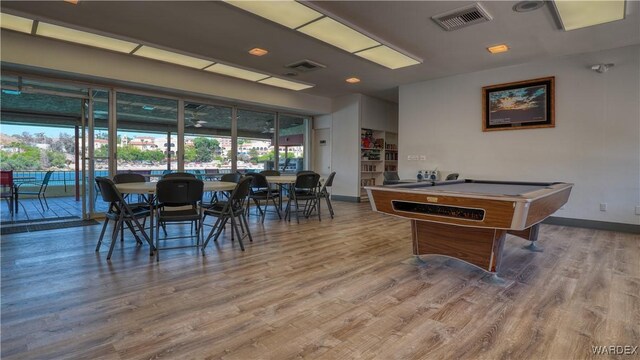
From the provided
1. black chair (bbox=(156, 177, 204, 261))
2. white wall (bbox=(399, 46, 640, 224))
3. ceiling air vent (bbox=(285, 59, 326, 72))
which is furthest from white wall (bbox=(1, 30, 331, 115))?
white wall (bbox=(399, 46, 640, 224))

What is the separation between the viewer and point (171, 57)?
5371 mm

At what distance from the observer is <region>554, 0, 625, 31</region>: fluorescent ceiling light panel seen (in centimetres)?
352

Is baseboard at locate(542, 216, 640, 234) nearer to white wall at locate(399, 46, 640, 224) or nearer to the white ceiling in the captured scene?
white wall at locate(399, 46, 640, 224)

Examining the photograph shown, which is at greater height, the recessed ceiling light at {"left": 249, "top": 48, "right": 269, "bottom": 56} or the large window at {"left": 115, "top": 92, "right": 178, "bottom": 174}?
the recessed ceiling light at {"left": 249, "top": 48, "right": 269, "bottom": 56}

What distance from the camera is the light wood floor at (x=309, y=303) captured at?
5.82 ft

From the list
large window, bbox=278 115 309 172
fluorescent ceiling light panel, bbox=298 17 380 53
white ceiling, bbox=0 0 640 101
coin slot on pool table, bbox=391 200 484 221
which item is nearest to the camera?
coin slot on pool table, bbox=391 200 484 221

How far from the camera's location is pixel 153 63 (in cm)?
566

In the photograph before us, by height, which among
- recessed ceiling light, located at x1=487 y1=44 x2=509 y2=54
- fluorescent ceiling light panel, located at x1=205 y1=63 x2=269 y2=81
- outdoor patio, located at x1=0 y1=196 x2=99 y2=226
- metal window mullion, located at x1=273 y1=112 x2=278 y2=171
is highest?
fluorescent ceiling light panel, located at x1=205 y1=63 x2=269 y2=81

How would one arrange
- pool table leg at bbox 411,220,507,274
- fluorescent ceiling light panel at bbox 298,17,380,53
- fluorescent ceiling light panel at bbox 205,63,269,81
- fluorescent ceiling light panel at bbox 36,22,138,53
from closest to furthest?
pool table leg at bbox 411,220,507,274 < fluorescent ceiling light panel at bbox 298,17,380,53 < fluorescent ceiling light panel at bbox 36,22,138,53 < fluorescent ceiling light panel at bbox 205,63,269,81

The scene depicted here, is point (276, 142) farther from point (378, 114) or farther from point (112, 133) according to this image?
point (112, 133)

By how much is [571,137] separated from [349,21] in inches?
168

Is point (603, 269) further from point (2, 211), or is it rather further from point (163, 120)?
point (2, 211)

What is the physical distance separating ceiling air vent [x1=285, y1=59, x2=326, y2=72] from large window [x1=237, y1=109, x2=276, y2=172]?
2366 mm

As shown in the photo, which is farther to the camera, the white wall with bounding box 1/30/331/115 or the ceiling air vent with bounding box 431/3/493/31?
the white wall with bounding box 1/30/331/115
